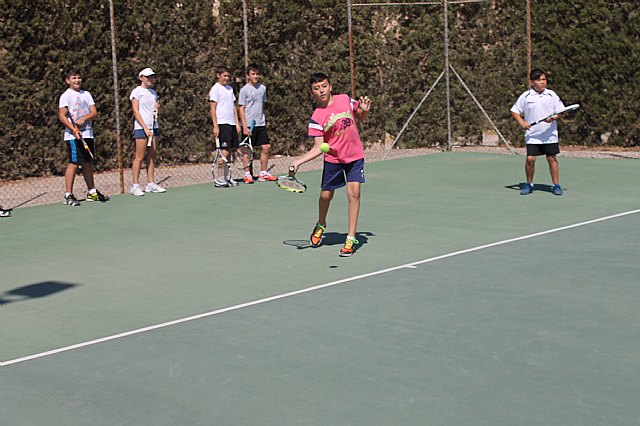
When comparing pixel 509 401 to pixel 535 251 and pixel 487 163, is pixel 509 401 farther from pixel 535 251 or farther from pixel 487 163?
pixel 487 163

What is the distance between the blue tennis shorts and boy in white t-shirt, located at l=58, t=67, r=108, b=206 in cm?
458

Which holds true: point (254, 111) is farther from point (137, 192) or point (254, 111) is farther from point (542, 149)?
point (542, 149)

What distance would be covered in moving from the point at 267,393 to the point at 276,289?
2.57m

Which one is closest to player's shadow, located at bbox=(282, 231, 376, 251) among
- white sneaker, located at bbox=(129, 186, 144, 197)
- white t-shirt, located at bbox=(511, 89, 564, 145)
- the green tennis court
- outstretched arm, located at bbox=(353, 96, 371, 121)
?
the green tennis court

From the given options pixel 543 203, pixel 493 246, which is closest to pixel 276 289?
pixel 493 246

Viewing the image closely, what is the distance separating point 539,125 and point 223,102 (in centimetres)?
444

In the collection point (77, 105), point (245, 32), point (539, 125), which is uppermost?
point (245, 32)

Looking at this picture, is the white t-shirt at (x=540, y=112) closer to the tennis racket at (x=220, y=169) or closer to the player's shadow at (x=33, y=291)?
the tennis racket at (x=220, y=169)

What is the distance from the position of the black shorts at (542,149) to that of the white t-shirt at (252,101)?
13.2 ft

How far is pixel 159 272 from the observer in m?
8.93

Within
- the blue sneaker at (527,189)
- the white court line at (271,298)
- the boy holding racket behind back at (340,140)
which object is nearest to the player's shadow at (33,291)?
the white court line at (271,298)

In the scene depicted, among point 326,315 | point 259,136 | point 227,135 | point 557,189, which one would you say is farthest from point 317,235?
point 259,136

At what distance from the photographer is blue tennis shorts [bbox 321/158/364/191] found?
950cm

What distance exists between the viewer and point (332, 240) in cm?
1016
